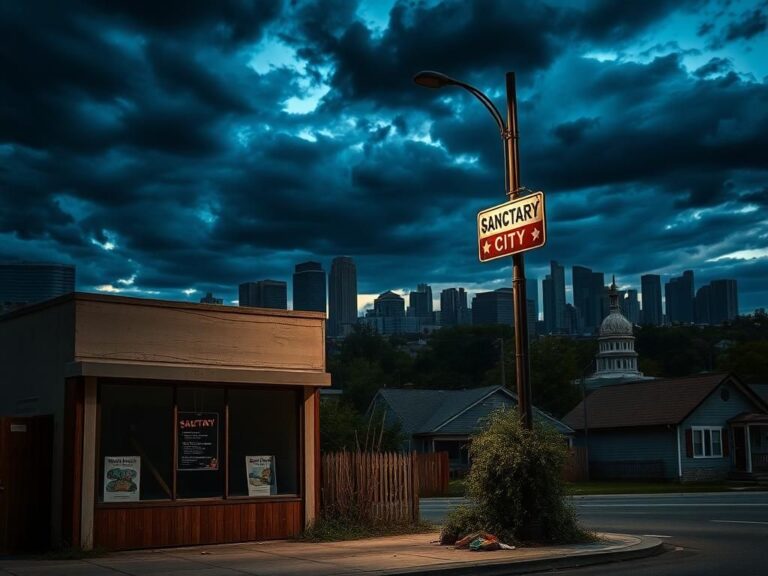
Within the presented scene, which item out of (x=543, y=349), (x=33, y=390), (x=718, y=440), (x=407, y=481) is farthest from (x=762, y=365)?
(x=33, y=390)

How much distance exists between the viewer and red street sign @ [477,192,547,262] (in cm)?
1524

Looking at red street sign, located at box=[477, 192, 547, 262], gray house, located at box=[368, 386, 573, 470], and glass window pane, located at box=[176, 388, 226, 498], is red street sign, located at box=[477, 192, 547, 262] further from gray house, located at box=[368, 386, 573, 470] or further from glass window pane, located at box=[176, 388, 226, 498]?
gray house, located at box=[368, 386, 573, 470]

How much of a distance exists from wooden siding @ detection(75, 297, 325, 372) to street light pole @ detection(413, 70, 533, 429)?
165 inches

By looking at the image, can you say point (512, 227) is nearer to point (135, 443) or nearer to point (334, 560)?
point (334, 560)

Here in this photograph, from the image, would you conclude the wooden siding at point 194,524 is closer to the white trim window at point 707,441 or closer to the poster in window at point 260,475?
the poster in window at point 260,475

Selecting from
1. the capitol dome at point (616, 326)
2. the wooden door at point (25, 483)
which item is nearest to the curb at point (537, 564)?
the wooden door at point (25, 483)

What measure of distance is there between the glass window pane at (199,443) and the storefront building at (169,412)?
0.02 meters

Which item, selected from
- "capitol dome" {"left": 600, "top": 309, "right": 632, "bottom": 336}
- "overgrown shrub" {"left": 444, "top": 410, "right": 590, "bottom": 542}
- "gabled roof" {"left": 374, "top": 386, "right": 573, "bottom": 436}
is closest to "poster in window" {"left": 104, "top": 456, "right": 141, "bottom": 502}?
"overgrown shrub" {"left": 444, "top": 410, "right": 590, "bottom": 542}

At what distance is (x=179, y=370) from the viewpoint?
15914 millimetres

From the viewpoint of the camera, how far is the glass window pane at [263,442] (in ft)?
56.1

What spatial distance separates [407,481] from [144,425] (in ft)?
18.7

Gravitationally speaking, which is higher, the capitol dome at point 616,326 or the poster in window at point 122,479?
the capitol dome at point 616,326

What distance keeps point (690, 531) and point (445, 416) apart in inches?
1453

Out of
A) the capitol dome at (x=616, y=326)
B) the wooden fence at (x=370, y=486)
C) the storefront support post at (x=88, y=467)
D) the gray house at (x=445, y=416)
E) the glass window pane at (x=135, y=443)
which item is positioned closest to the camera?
the storefront support post at (x=88, y=467)
